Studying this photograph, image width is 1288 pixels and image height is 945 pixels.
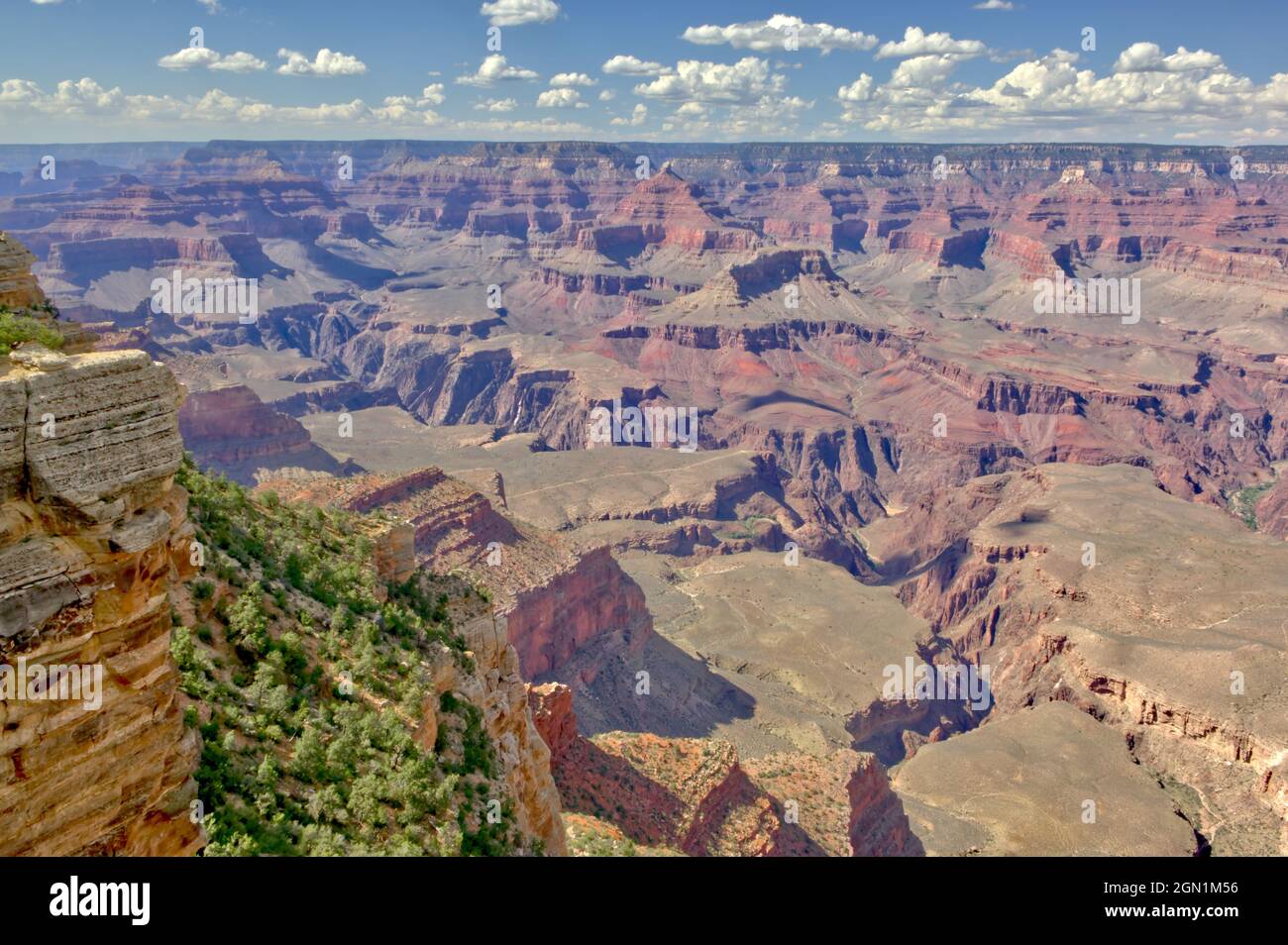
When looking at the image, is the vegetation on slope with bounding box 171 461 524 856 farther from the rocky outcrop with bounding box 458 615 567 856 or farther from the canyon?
the canyon

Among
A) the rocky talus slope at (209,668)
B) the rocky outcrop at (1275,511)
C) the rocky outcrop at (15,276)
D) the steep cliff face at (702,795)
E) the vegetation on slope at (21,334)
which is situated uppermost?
the rocky outcrop at (15,276)

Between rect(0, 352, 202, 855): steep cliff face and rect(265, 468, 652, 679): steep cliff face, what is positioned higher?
rect(0, 352, 202, 855): steep cliff face

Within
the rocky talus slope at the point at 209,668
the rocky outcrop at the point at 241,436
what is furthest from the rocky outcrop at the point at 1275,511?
the rocky talus slope at the point at 209,668

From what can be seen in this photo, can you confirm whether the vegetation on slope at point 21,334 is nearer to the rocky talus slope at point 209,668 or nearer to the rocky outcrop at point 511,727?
the rocky talus slope at point 209,668
